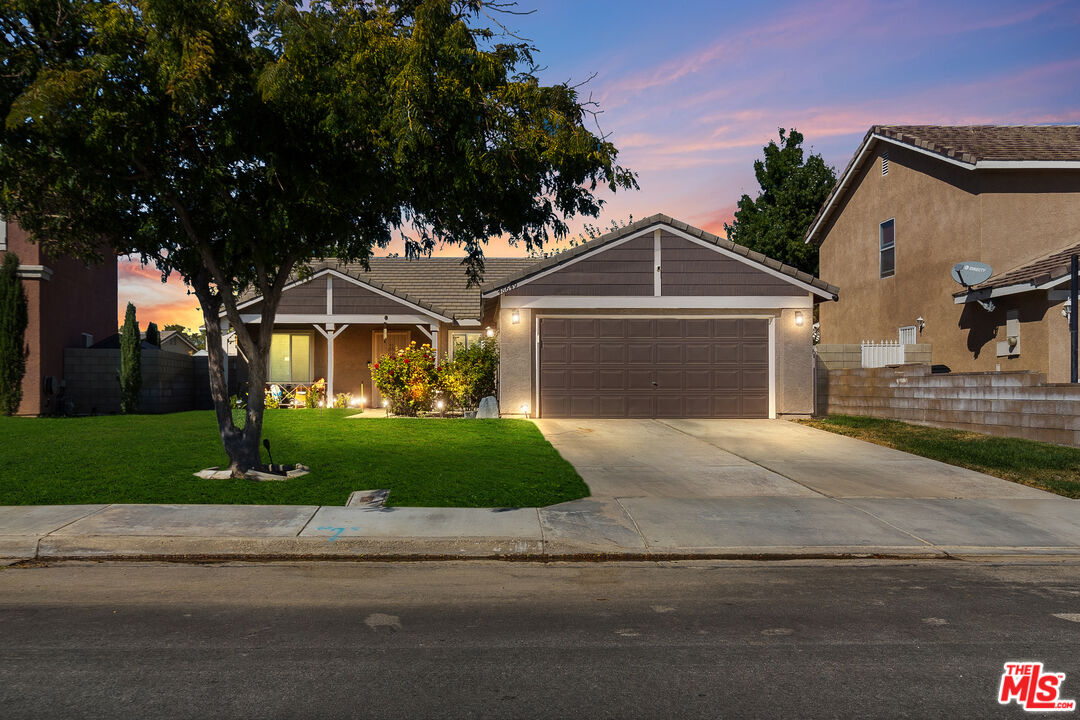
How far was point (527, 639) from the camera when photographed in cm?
473

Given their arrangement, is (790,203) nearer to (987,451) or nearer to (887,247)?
(887,247)

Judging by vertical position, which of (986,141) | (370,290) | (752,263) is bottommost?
(370,290)

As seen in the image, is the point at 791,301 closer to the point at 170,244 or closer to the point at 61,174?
the point at 170,244

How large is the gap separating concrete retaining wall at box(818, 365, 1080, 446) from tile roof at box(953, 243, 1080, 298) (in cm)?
231

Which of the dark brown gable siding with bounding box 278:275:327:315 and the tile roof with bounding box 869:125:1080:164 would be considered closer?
the tile roof with bounding box 869:125:1080:164

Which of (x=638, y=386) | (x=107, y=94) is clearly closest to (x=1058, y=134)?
(x=638, y=386)

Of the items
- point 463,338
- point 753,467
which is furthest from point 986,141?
point 463,338

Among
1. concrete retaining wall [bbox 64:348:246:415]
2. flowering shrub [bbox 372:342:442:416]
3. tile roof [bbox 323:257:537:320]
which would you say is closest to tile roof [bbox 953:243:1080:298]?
flowering shrub [bbox 372:342:442:416]

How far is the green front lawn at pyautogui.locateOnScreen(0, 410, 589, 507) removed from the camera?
29.5 ft

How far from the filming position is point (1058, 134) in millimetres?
20094

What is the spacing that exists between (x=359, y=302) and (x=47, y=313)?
26.8 feet

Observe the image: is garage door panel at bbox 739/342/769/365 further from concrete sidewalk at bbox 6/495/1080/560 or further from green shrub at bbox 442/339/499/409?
concrete sidewalk at bbox 6/495/1080/560
